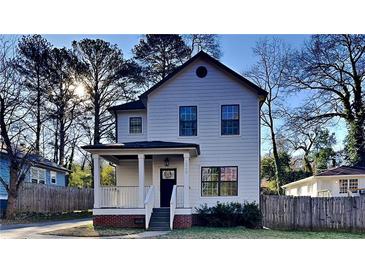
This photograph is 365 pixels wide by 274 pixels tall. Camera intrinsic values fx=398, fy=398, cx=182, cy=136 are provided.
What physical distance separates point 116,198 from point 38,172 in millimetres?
6410

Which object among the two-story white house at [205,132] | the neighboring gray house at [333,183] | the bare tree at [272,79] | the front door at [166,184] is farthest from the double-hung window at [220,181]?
the neighboring gray house at [333,183]

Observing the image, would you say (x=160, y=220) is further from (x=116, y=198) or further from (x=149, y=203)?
(x=116, y=198)

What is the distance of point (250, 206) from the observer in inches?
468

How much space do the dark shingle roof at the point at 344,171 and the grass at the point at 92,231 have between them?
5958 mm

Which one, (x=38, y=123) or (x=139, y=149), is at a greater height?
(x=38, y=123)

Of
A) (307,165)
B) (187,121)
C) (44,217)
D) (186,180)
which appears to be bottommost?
(44,217)

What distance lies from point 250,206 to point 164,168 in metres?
2.89

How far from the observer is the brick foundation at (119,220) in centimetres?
1105

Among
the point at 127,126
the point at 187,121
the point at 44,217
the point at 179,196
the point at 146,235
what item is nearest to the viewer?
the point at 146,235

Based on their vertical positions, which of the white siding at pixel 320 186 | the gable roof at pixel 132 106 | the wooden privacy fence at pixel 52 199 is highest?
the gable roof at pixel 132 106

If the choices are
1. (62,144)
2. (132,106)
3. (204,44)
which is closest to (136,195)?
(62,144)

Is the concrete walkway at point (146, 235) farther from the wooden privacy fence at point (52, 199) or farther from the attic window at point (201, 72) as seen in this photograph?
the attic window at point (201, 72)

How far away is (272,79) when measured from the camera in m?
12.5
